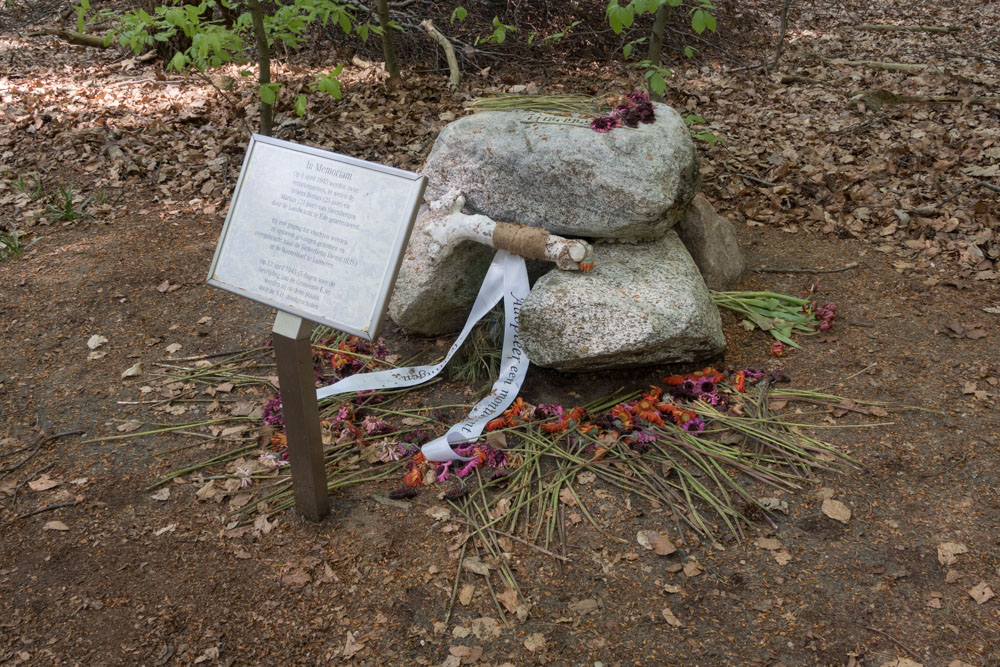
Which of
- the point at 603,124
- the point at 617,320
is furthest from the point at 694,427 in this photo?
the point at 603,124

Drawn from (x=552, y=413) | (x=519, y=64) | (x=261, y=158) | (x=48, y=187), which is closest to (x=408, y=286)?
(x=552, y=413)

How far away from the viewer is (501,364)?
3.36 meters

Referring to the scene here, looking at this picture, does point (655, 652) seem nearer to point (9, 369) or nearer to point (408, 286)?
point (408, 286)

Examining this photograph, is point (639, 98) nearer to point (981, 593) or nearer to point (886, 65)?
point (981, 593)

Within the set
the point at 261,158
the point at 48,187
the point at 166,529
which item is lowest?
the point at 48,187

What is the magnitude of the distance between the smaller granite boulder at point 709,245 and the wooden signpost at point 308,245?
2.15 metres

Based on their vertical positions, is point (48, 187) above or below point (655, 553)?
below

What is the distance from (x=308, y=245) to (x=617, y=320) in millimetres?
1309

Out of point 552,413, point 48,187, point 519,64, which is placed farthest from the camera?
point 519,64

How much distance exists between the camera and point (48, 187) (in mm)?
5469

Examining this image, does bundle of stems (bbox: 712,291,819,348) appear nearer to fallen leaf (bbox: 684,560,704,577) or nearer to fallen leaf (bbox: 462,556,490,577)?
fallen leaf (bbox: 684,560,704,577)

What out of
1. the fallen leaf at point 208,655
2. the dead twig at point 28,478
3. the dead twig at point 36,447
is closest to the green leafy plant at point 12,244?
the dead twig at point 36,447

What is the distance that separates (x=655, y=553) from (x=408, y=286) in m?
1.71

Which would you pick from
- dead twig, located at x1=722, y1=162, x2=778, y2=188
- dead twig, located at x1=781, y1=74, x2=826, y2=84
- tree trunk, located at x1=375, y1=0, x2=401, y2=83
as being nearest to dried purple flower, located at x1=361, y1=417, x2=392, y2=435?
dead twig, located at x1=722, y1=162, x2=778, y2=188
